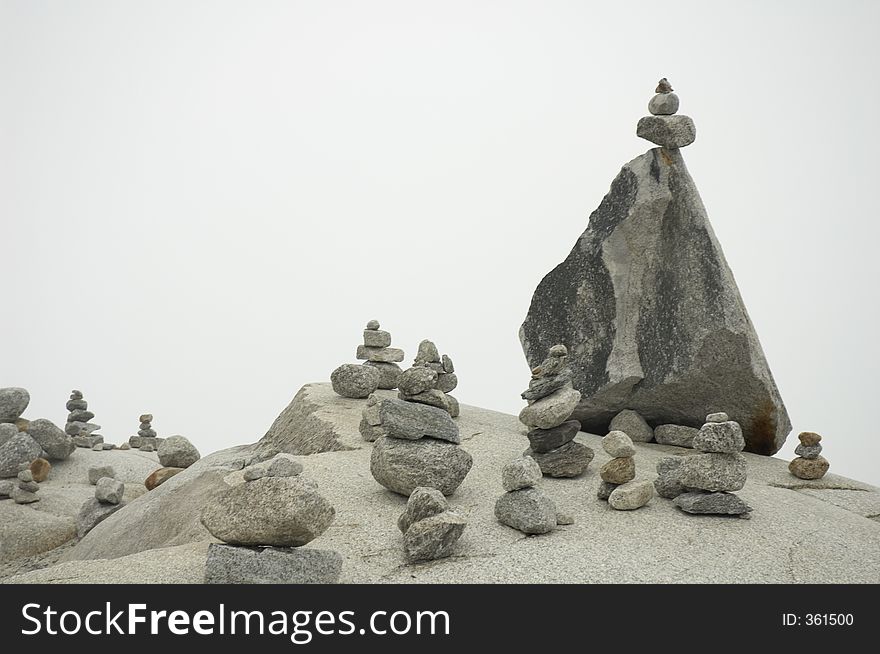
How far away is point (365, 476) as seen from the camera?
9.16m

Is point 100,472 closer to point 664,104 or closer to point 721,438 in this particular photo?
point 721,438

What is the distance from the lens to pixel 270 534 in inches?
245

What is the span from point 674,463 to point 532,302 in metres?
4.54

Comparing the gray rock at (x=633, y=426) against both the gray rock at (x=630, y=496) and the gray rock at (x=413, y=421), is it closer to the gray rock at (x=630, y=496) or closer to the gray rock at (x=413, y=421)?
the gray rock at (x=630, y=496)

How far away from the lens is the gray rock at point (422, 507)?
7.06 meters

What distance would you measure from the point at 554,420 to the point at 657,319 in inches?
131

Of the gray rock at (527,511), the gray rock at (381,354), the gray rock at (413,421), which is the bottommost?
the gray rock at (527,511)

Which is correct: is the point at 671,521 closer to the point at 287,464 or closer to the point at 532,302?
the point at 287,464

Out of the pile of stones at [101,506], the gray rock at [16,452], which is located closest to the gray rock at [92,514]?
the pile of stones at [101,506]

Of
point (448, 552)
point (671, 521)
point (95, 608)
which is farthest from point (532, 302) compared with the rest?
point (95, 608)

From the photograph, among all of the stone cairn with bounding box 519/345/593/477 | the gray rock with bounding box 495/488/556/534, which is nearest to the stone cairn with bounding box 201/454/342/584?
the gray rock with bounding box 495/488/556/534

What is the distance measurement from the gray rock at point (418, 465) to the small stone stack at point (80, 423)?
33.8 feet

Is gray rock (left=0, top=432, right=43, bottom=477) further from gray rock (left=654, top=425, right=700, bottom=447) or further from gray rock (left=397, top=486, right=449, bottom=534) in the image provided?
gray rock (left=654, top=425, right=700, bottom=447)

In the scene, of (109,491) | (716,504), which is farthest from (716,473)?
(109,491)
